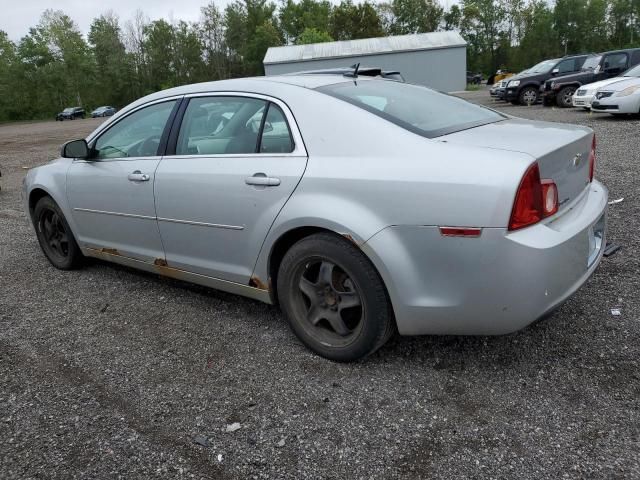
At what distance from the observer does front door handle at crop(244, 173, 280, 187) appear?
2872 millimetres

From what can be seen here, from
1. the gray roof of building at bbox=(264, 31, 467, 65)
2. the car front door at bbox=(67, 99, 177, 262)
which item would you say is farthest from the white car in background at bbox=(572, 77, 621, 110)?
the gray roof of building at bbox=(264, 31, 467, 65)

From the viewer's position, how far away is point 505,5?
81875mm

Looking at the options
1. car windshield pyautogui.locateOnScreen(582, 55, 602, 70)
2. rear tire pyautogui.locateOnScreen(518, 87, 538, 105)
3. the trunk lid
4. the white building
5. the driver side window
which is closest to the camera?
the trunk lid

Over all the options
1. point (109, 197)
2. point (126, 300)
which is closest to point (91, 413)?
point (126, 300)

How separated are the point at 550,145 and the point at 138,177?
8.45 feet

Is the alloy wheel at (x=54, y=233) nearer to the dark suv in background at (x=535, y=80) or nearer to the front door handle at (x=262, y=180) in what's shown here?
the front door handle at (x=262, y=180)

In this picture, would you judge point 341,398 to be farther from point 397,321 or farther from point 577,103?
point 577,103

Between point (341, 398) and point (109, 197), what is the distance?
236cm

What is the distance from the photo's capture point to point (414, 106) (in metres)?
3.08

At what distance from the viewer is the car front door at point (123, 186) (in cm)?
364

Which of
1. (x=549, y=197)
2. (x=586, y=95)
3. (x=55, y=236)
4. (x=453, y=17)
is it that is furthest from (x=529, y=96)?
(x=453, y=17)

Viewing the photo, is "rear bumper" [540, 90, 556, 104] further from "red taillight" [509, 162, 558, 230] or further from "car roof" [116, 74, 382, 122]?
"red taillight" [509, 162, 558, 230]

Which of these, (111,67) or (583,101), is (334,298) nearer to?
(583,101)

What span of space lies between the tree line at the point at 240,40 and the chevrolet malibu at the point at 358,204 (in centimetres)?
6632
